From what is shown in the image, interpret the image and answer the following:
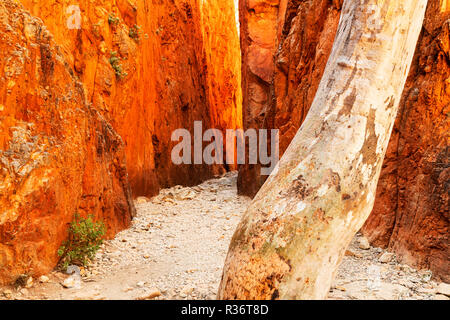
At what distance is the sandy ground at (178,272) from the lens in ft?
11.1

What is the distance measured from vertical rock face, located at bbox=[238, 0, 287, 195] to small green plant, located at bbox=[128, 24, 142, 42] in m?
3.88

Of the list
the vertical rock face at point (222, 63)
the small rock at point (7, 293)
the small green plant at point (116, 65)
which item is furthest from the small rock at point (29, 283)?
the vertical rock face at point (222, 63)

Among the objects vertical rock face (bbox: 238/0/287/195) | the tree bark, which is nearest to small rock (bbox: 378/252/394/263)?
the tree bark

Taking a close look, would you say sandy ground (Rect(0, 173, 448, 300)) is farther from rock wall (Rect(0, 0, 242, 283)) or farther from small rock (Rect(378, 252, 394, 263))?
rock wall (Rect(0, 0, 242, 283))

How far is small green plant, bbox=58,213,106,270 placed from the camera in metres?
4.12

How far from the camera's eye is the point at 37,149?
3.96 m

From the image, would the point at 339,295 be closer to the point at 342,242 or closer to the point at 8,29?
the point at 342,242

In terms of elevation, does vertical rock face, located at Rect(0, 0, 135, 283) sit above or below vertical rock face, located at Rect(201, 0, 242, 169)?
below

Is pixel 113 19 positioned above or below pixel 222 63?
below

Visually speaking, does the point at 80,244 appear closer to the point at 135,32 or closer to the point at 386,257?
the point at 386,257

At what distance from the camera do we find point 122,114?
805 centimetres

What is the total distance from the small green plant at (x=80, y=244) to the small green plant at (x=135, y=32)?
5.53 meters

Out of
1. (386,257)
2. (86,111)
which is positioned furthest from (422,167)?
(86,111)

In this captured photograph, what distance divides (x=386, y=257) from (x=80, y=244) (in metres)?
3.76
